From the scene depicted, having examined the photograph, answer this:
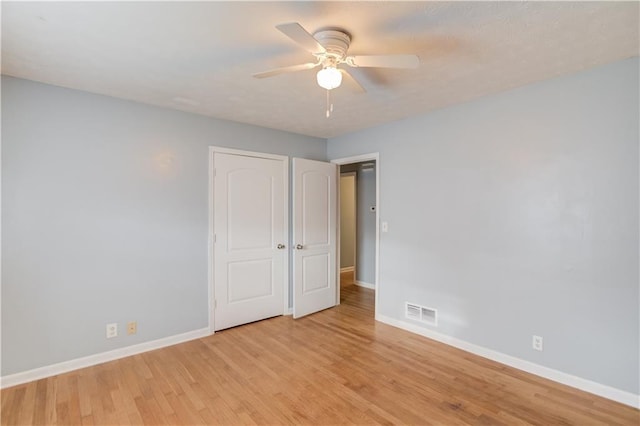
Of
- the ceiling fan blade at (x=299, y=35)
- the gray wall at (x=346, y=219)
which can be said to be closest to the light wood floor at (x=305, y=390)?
the ceiling fan blade at (x=299, y=35)

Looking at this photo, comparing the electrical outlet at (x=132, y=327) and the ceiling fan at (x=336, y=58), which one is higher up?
the ceiling fan at (x=336, y=58)

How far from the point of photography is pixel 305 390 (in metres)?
2.40

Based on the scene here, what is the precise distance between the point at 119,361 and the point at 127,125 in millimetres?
2192

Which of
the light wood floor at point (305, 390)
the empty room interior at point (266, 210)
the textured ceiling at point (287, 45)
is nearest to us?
the textured ceiling at point (287, 45)

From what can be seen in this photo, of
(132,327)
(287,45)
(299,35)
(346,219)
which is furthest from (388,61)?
(346,219)

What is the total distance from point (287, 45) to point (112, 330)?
2.90 meters

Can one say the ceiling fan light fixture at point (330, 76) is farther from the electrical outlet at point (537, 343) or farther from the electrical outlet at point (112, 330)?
the electrical outlet at point (112, 330)

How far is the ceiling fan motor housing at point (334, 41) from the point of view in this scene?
5.92ft

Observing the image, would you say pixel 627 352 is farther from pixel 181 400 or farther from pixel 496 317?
pixel 181 400

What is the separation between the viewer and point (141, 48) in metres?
2.04

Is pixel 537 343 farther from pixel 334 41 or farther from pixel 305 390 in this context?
pixel 334 41

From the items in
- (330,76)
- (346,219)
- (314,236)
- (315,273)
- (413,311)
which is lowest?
(413,311)

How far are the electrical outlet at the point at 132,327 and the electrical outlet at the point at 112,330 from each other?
99 mm

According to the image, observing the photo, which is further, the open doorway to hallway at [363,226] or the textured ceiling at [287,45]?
the open doorway to hallway at [363,226]
